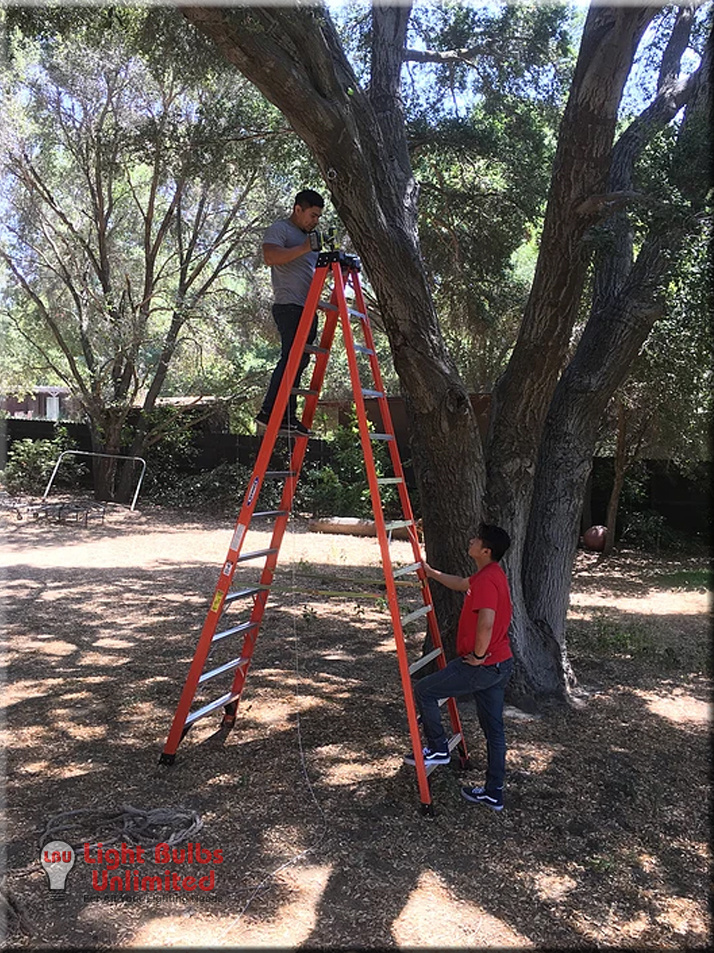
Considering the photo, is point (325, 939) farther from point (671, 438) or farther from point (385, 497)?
point (385, 497)

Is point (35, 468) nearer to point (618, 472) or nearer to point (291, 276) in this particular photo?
point (618, 472)

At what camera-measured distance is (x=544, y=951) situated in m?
2.63

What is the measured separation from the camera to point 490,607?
3.46 meters

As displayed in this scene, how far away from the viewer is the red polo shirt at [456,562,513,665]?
11.4 ft

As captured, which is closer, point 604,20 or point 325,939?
point 325,939

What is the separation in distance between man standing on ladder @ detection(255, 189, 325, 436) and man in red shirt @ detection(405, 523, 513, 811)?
1300 millimetres

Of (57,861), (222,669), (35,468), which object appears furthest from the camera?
(35,468)

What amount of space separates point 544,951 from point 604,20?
4880mm

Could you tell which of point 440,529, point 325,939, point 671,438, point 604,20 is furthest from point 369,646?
point 671,438

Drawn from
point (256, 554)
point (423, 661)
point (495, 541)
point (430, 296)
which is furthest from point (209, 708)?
point (430, 296)

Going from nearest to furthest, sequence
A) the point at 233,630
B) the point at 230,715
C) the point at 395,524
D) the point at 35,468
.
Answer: the point at 395,524 → the point at 233,630 → the point at 230,715 → the point at 35,468

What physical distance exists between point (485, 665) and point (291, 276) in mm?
2234

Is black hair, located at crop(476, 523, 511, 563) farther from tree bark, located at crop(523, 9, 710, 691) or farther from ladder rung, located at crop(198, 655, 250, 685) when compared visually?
tree bark, located at crop(523, 9, 710, 691)

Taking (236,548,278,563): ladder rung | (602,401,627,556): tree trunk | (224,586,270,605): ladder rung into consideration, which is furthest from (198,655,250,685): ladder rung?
(602,401,627,556): tree trunk
